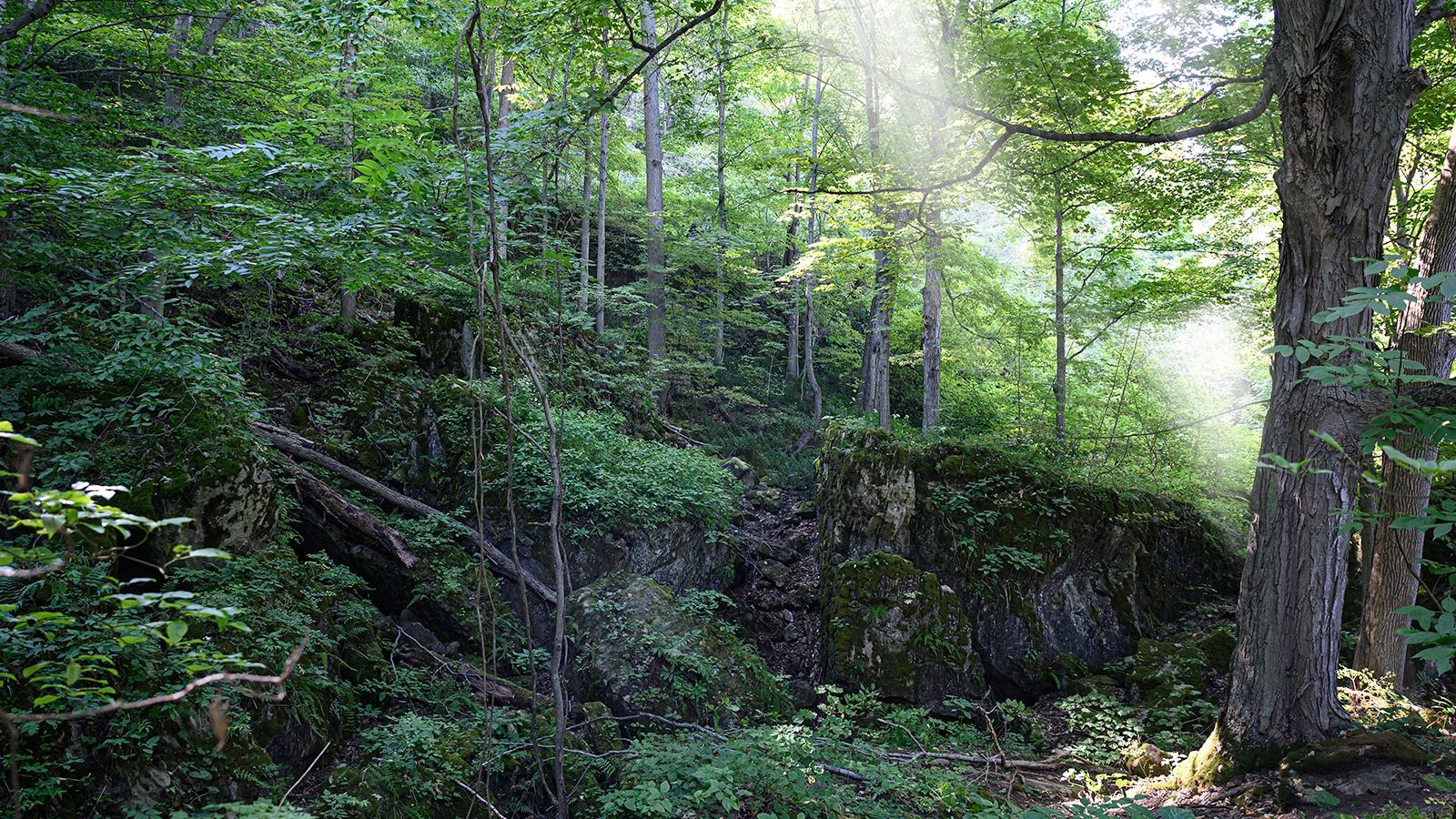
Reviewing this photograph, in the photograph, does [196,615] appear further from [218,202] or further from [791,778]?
[218,202]

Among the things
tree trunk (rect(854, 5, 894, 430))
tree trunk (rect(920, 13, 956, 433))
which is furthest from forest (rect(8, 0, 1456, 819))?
tree trunk (rect(920, 13, 956, 433))

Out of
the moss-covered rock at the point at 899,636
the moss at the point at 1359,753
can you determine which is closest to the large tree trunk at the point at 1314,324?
the moss at the point at 1359,753

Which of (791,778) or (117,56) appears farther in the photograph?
(117,56)

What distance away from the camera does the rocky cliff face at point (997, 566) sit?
6.96m

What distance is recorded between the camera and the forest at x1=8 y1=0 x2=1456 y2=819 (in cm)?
348

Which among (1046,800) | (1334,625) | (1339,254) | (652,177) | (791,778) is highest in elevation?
(652,177)

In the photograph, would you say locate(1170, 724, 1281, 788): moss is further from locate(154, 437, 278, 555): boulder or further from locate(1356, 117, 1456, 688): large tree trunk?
locate(154, 437, 278, 555): boulder

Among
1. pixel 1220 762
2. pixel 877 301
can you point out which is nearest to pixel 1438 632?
pixel 1220 762

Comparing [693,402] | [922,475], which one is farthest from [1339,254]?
[693,402]

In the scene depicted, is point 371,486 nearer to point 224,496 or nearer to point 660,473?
point 224,496

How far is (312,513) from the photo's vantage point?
599 centimetres

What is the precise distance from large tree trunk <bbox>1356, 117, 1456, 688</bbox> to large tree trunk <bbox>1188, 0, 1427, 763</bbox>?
1709 mm

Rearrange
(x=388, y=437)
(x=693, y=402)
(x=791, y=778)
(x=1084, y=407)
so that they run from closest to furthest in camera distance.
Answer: (x=791, y=778)
(x=388, y=437)
(x=1084, y=407)
(x=693, y=402)

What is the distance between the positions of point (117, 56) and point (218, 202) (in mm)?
4015
